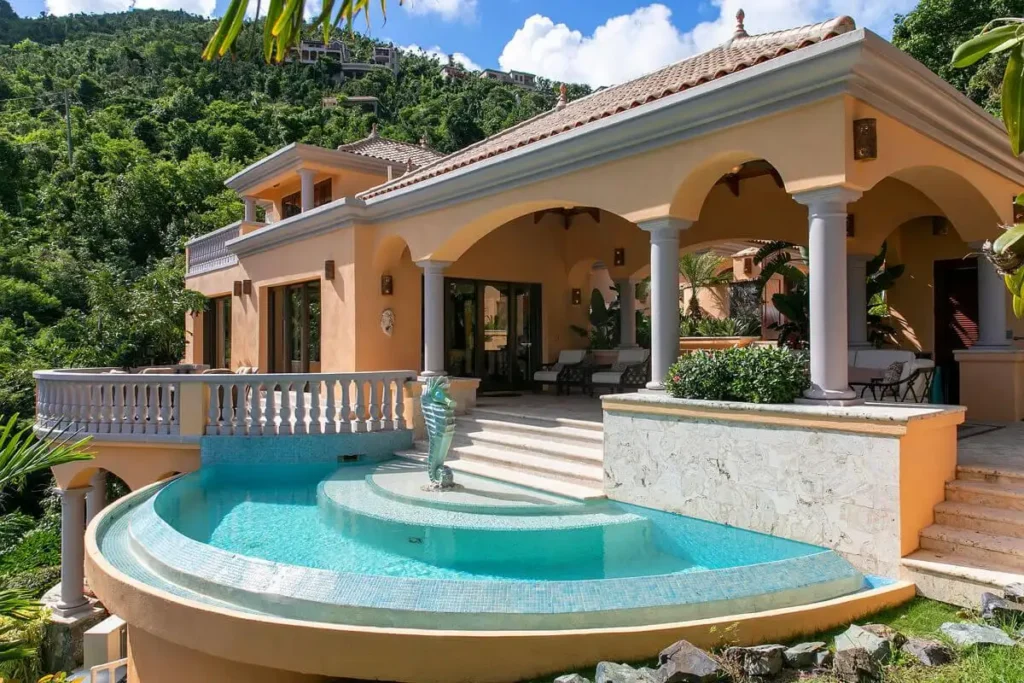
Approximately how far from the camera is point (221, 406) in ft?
37.1

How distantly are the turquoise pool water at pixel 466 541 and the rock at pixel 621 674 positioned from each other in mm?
1621

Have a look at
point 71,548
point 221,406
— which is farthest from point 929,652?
point 71,548

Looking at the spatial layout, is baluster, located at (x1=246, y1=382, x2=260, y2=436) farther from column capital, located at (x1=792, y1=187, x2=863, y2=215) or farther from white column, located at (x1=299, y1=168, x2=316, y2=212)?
column capital, located at (x1=792, y1=187, x2=863, y2=215)

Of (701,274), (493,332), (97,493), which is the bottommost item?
(97,493)

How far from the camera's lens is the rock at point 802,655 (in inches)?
159

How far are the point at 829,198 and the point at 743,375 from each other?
73.8 inches

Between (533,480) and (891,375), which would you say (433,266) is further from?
(891,375)

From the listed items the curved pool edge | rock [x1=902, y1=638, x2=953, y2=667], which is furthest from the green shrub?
rock [x1=902, y1=638, x2=953, y2=667]

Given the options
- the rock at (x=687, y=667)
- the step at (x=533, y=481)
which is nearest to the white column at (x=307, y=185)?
the step at (x=533, y=481)

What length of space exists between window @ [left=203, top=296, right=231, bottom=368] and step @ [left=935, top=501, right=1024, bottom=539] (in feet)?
63.5

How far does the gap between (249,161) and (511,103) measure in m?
23.4

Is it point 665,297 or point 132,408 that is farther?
point 132,408

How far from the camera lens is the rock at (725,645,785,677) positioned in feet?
12.9

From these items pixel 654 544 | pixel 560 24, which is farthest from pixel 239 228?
pixel 560 24
